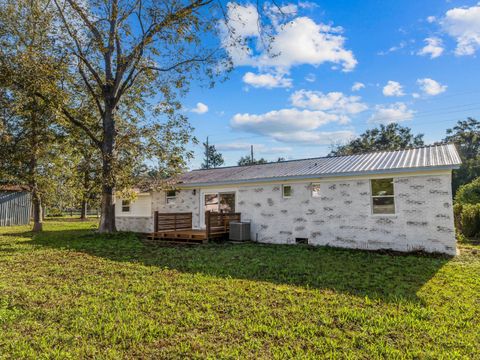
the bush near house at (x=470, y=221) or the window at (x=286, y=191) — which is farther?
the bush near house at (x=470, y=221)

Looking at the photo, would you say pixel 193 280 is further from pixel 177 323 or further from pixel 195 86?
pixel 195 86

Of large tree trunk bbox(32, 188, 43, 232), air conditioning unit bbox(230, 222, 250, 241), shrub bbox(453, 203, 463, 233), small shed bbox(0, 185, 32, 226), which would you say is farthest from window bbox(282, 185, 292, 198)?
small shed bbox(0, 185, 32, 226)

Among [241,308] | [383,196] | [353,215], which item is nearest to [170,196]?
[353,215]

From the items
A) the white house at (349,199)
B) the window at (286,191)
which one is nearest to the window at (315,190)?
the white house at (349,199)

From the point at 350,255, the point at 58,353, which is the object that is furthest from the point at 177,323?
the point at 350,255

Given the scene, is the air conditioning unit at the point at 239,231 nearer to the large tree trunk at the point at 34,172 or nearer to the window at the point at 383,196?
the window at the point at 383,196

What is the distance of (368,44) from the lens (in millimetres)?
13758

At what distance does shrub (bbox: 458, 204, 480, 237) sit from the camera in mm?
12766

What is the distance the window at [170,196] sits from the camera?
15.3 m

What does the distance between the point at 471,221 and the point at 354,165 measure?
641 centimetres

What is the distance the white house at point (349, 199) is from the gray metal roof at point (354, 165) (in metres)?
0.03

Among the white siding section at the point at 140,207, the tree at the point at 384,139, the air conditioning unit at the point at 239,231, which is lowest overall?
the air conditioning unit at the point at 239,231

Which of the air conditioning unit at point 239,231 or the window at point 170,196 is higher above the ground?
the window at point 170,196

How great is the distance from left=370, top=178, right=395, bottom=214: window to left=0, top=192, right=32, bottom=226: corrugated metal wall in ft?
79.0
